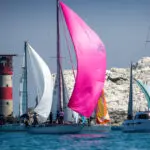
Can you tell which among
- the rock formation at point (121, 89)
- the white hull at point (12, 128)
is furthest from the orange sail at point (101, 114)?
the rock formation at point (121, 89)

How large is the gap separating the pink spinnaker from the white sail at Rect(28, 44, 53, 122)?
23.9 feet

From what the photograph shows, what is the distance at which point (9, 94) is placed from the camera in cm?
8425

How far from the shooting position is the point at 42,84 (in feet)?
221

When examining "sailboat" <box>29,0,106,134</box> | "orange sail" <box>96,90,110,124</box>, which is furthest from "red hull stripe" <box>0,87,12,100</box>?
"sailboat" <box>29,0,106,134</box>

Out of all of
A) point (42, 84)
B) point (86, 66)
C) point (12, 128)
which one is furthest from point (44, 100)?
point (12, 128)

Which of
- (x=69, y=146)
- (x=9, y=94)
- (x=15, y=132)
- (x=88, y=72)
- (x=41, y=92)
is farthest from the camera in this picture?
(x=9, y=94)

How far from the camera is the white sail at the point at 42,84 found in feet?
216

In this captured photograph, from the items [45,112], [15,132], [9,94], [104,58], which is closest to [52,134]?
[45,112]

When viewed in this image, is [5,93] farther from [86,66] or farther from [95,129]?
[86,66]

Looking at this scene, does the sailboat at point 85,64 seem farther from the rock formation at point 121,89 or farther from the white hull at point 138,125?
the rock formation at point 121,89

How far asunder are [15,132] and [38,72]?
9969 millimetres

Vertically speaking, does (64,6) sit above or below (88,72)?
above

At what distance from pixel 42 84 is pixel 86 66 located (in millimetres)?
10002

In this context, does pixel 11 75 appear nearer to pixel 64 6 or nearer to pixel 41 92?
pixel 41 92
